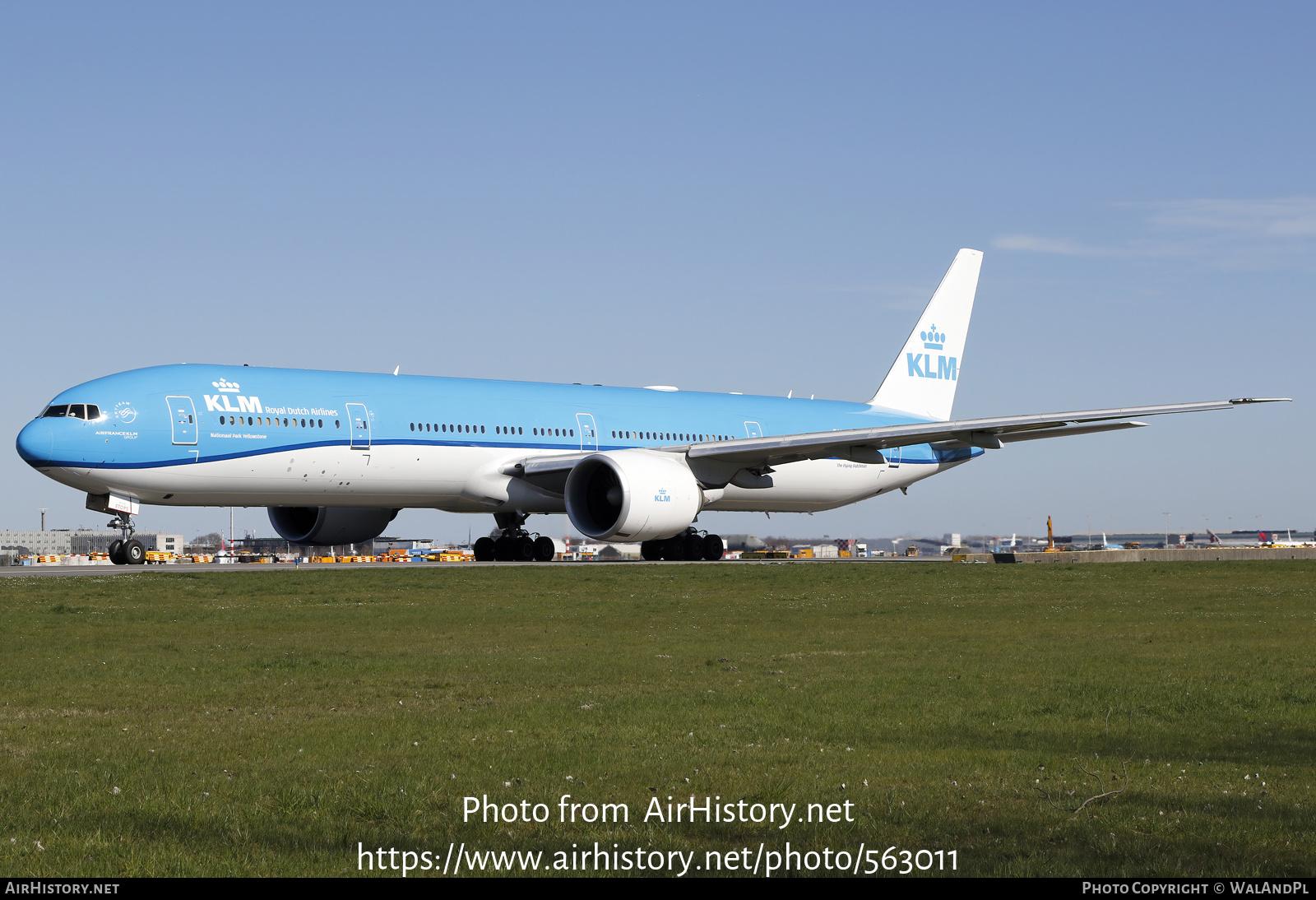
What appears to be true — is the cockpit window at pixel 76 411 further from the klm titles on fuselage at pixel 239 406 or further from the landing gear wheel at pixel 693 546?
the landing gear wheel at pixel 693 546

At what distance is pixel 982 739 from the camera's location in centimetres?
871

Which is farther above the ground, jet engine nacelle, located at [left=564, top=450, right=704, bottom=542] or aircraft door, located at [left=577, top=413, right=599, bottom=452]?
aircraft door, located at [left=577, top=413, right=599, bottom=452]

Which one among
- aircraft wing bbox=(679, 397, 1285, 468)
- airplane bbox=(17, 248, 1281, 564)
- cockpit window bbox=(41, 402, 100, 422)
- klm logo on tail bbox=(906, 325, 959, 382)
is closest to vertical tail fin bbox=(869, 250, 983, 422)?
klm logo on tail bbox=(906, 325, 959, 382)

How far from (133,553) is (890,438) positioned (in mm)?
18623

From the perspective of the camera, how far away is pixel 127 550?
3058 cm

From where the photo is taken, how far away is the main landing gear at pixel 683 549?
37.6 meters

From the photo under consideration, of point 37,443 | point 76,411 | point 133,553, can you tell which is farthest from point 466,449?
point 37,443

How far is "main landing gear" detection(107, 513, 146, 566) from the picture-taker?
30094 mm

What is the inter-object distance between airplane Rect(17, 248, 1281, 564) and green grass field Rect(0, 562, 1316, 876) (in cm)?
1059

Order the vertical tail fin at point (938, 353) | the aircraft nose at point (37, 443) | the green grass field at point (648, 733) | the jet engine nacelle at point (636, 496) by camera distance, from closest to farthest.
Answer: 1. the green grass field at point (648, 733)
2. the aircraft nose at point (37, 443)
3. the jet engine nacelle at point (636, 496)
4. the vertical tail fin at point (938, 353)

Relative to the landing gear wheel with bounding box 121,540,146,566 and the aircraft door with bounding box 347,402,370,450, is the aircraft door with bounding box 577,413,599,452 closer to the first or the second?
the aircraft door with bounding box 347,402,370,450

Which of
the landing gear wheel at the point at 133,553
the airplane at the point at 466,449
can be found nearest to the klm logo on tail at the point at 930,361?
the airplane at the point at 466,449

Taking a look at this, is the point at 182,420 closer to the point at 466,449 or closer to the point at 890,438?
the point at 466,449

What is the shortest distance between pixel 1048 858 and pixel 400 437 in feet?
89.6
